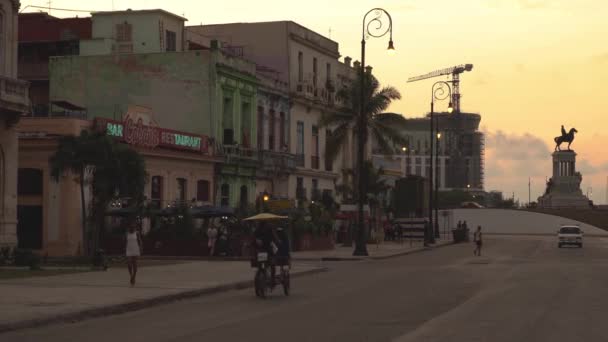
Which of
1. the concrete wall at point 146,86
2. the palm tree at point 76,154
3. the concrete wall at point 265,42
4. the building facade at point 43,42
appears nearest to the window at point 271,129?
the concrete wall at point 265,42

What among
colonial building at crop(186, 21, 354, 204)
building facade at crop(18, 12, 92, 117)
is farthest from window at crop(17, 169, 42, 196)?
colonial building at crop(186, 21, 354, 204)

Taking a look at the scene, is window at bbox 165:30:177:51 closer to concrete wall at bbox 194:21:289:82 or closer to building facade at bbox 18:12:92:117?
concrete wall at bbox 194:21:289:82

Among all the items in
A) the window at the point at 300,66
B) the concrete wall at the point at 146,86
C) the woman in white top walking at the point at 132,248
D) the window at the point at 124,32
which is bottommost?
the woman in white top walking at the point at 132,248

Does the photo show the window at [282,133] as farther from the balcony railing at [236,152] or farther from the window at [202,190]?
the window at [202,190]

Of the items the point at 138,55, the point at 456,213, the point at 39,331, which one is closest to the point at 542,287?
the point at 39,331

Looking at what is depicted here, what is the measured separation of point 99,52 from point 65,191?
1831 cm

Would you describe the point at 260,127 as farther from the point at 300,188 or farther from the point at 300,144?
the point at 300,144

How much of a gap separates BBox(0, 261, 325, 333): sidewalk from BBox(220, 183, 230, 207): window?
69.8ft

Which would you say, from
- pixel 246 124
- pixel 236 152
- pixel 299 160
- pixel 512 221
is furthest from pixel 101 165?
pixel 512 221

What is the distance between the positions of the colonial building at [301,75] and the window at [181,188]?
12442 mm

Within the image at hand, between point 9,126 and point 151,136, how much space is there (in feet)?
42.9

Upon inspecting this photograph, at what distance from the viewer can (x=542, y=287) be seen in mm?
27391

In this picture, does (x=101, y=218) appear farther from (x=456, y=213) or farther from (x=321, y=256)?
(x=456, y=213)

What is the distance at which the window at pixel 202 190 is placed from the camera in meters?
54.5
